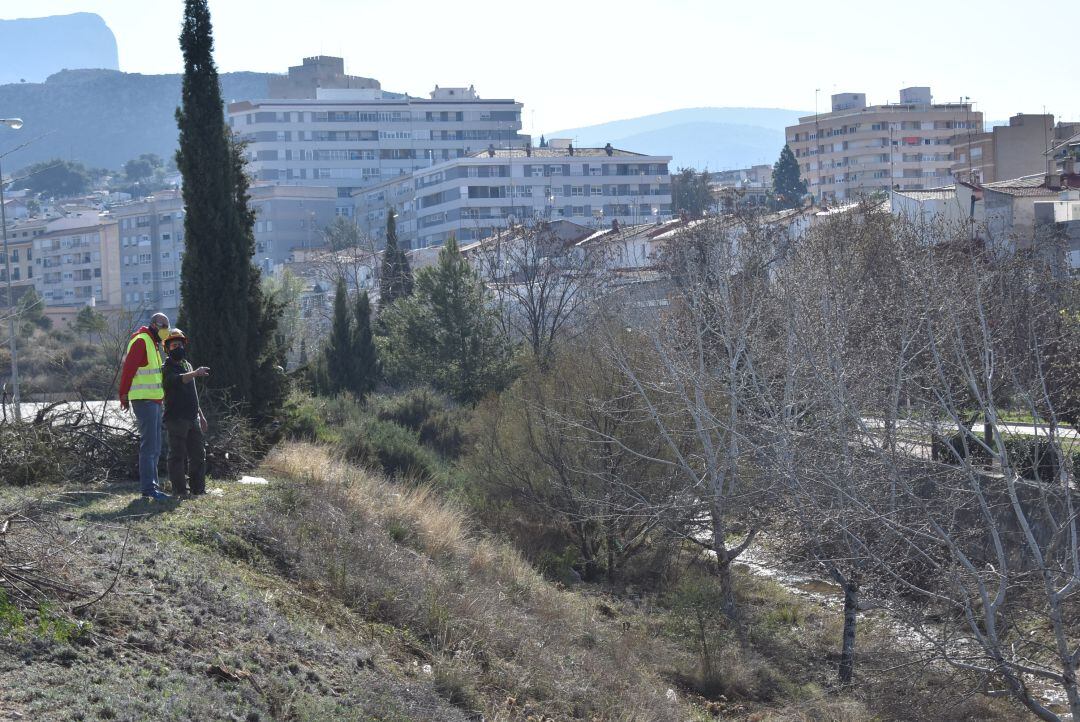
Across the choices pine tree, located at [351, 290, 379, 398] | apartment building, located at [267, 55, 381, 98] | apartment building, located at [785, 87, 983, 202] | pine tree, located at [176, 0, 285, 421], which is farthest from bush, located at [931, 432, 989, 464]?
apartment building, located at [267, 55, 381, 98]

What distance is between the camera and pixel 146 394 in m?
12.3

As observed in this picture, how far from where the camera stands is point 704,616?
19094mm

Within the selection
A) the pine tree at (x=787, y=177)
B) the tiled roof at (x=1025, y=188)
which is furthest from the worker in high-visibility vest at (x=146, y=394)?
the pine tree at (x=787, y=177)

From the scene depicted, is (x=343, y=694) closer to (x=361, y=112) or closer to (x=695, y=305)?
(x=695, y=305)

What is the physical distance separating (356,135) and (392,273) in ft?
288

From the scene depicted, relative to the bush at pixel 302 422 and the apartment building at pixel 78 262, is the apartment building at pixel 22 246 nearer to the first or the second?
the apartment building at pixel 78 262

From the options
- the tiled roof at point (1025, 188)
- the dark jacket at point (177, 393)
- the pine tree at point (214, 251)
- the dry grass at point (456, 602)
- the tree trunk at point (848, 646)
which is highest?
the tiled roof at point (1025, 188)

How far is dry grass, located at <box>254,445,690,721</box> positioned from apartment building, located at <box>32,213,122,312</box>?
99.3 m

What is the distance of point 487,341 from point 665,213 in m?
71.1

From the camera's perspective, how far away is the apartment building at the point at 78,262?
109875mm

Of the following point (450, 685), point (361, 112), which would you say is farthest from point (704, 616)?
point (361, 112)

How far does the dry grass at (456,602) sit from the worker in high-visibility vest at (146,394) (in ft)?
4.12

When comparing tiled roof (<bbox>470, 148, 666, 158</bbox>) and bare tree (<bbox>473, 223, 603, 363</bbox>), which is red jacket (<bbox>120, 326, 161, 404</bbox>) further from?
tiled roof (<bbox>470, 148, 666, 158</bbox>)

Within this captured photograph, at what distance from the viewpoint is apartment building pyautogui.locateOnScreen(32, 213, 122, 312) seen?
110 m
